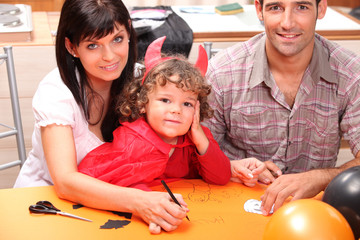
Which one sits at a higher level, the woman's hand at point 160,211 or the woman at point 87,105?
the woman at point 87,105

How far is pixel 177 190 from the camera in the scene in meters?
1.43

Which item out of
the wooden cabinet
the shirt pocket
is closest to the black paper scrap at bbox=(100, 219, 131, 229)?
the shirt pocket

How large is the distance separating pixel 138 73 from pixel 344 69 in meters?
0.72

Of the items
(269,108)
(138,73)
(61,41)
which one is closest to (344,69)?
(269,108)

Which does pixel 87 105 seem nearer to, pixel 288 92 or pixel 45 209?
pixel 45 209

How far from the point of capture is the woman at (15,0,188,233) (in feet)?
4.18

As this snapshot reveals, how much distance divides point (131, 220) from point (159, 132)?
0.29 meters

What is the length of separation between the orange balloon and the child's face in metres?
0.48

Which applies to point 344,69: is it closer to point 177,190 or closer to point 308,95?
point 308,95

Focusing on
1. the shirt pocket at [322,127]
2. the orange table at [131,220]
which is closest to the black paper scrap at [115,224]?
the orange table at [131,220]

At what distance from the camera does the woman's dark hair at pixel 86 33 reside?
1407mm

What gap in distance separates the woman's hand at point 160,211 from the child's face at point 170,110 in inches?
8.5

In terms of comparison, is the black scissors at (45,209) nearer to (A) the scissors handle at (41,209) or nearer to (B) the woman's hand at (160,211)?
(A) the scissors handle at (41,209)

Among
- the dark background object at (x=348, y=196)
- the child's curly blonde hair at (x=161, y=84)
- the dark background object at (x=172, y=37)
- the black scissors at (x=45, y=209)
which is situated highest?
the child's curly blonde hair at (x=161, y=84)
